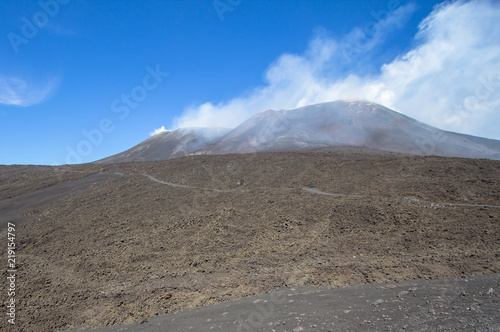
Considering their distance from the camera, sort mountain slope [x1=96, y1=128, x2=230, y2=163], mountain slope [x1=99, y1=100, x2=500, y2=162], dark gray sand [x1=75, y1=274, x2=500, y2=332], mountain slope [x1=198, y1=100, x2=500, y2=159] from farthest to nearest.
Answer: mountain slope [x1=96, y1=128, x2=230, y2=163] < mountain slope [x1=99, y1=100, x2=500, y2=162] < mountain slope [x1=198, y1=100, x2=500, y2=159] < dark gray sand [x1=75, y1=274, x2=500, y2=332]

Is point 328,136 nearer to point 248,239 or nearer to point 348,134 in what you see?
point 348,134

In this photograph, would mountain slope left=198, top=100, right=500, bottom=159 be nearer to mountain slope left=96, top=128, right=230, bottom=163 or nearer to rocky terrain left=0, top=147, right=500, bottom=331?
mountain slope left=96, top=128, right=230, bottom=163

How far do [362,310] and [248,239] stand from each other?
20.9ft

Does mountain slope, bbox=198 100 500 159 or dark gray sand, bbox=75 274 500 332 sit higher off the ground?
mountain slope, bbox=198 100 500 159

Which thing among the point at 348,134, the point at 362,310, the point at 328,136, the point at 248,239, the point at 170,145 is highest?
the point at 170,145

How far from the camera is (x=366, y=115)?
6166cm

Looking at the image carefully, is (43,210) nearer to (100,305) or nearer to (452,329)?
(100,305)

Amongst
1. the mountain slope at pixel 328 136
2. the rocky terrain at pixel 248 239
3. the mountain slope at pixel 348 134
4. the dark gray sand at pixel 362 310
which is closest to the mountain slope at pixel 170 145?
the mountain slope at pixel 328 136

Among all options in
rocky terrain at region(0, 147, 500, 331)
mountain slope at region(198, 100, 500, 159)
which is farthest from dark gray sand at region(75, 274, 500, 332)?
mountain slope at region(198, 100, 500, 159)

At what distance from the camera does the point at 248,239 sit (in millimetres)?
12133

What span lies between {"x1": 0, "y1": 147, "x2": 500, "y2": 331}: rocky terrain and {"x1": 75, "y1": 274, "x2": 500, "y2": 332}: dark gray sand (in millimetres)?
474

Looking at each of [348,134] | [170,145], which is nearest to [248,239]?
[348,134]

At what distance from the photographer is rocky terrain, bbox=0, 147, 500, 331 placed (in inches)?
330

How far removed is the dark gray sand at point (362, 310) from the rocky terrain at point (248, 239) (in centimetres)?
47
